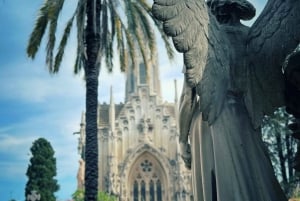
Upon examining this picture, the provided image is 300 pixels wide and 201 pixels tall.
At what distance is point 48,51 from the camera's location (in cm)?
1129

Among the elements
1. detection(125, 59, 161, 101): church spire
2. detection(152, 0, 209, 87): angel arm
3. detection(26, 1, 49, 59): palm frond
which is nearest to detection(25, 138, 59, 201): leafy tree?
detection(125, 59, 161, 101): church spire

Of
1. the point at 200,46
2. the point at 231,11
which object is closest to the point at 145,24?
the point at 231,11

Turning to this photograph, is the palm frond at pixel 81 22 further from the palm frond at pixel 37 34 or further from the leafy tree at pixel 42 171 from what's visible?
the leafy tree at pixel 42 171

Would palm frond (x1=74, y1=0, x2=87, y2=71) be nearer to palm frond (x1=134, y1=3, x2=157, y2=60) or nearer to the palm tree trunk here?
the palm tree trunk

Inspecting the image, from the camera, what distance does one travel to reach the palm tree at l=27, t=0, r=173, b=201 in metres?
10.1

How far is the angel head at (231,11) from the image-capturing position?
344 cm

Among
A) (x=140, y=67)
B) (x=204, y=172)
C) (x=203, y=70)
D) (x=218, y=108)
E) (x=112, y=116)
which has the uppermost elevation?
(x=140, y=67)

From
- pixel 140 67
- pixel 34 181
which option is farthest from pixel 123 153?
pixel 34 181

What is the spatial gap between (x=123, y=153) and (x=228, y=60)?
39.5 meters

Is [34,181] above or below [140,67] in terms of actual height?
below

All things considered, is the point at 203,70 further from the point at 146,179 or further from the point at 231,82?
the point at 146,179

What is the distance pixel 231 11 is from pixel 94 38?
24.6ft

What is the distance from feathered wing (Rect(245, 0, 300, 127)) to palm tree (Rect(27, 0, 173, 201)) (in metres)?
7.02

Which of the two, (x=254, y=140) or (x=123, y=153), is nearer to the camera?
(x=254, y=140)
